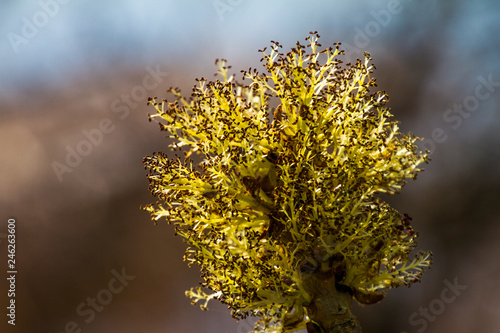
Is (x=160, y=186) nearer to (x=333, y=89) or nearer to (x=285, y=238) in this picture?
(x=285, y=238)

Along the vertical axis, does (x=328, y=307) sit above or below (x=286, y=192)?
below

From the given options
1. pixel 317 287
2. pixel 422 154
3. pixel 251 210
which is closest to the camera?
pixel 317 287

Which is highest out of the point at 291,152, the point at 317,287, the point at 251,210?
A: the point at 291,152

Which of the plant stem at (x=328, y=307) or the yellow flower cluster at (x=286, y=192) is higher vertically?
the yellow flower cluster at (x=286, y=192)

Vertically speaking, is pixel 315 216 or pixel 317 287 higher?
pixel 315 216

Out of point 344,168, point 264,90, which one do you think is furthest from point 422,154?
point 264,90

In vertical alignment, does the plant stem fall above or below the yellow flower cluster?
below

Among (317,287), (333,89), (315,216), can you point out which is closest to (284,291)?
(317,287)

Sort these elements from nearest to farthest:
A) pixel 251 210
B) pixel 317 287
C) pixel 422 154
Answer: pixel 317 287, pixel 251 210, pixel 422 154

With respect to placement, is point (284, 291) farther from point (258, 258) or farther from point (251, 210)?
point (251, 210)

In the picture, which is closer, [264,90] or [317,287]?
[317,287]
